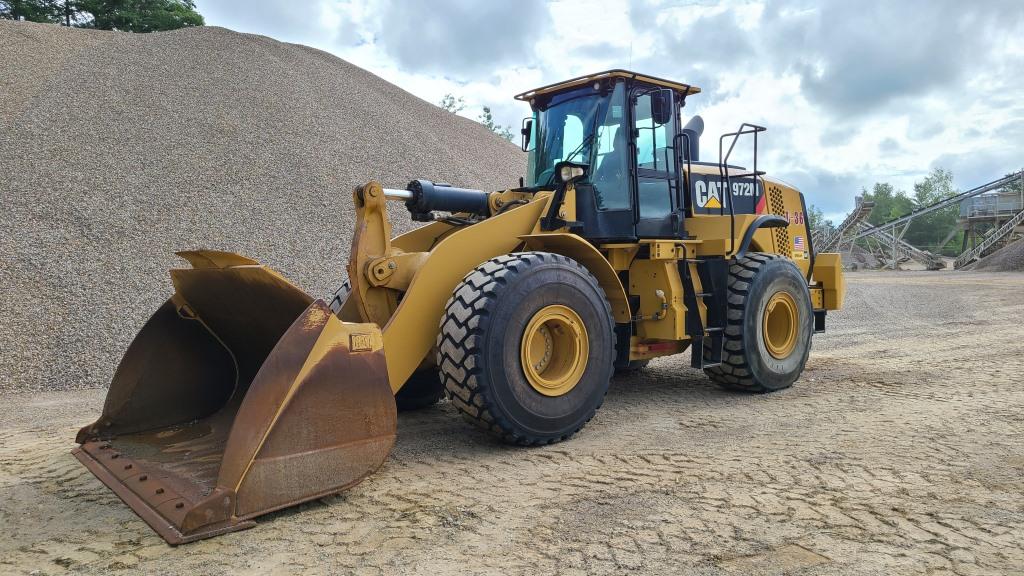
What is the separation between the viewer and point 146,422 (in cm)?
425

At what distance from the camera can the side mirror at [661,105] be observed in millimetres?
5266

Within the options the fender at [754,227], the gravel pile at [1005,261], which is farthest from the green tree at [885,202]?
the fender at [754,227]

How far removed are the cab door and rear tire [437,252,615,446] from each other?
1190 mm

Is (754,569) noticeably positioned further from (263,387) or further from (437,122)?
(437,122)

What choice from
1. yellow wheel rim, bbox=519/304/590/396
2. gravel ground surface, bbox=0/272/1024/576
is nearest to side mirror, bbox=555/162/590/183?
yellow wheel rim, bbox=519/304/590/396

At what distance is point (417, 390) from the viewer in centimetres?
536

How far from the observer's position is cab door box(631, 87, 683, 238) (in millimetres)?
5367

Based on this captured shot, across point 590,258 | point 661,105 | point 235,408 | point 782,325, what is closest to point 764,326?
point 782,325

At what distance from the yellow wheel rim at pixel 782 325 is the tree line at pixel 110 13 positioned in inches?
1023

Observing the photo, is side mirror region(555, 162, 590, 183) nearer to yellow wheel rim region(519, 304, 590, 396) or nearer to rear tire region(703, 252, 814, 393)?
yellow wheel rim region(519, 304, 590, 396)

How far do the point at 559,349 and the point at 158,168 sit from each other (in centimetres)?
1086

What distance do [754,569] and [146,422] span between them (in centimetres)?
351

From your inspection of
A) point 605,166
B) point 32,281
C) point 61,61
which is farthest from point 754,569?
point 61,61

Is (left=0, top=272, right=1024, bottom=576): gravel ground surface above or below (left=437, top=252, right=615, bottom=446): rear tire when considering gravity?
below
